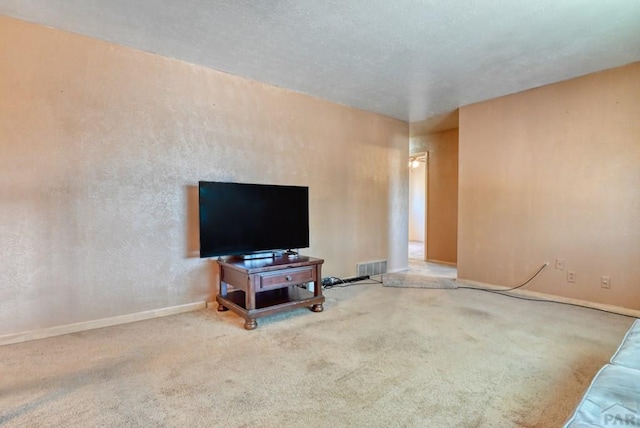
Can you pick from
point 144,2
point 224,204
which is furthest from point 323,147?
point 144,2

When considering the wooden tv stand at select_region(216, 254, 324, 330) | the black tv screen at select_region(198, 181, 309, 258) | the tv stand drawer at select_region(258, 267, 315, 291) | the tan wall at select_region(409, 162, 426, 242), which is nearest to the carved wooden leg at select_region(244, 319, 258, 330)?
the wooden tv stand at select_region(216, 254, 324, 330)

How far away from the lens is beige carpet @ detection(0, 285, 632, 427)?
158cm

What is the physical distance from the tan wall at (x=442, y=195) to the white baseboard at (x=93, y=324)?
4432 mm

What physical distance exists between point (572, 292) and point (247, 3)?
13.5 ft

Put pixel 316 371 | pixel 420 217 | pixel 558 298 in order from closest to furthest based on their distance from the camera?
pixel 316 371 < pixel 558 298 < pixel 420 217

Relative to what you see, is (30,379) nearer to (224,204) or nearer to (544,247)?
(224,204)

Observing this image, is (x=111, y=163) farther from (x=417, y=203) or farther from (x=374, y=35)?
(x=417, y=203)

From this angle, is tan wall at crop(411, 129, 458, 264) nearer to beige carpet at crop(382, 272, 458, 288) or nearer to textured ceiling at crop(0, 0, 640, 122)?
beige carpet at crop(382, 272, 458, 288)

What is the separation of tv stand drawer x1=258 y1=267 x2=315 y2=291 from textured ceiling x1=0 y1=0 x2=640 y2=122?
1971 millimetres

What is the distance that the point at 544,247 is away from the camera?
12.1 ft

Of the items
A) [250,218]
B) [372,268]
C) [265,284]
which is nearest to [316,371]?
[265,284]

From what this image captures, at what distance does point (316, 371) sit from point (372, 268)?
2.86 m

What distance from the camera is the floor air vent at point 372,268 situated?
181 inches

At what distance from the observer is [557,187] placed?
360 cm
